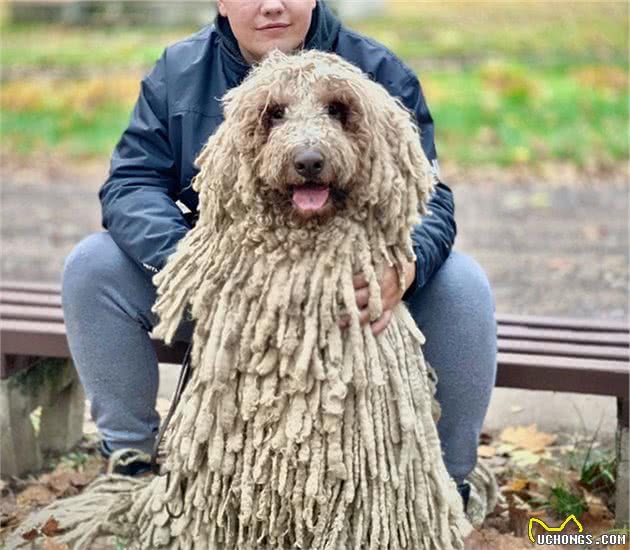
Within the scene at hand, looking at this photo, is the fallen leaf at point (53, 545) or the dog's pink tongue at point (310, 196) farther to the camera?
the fallen leaf at point (53, 545)

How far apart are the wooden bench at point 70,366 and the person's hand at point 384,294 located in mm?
720

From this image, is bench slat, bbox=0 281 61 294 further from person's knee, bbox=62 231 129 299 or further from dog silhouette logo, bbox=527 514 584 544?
dog silhouette logo, bbox=527 514 584 544

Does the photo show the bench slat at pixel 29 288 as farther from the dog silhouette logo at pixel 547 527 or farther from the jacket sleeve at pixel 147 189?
the dog silhouette logo at pixel 547 527

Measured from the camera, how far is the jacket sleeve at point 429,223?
258cm

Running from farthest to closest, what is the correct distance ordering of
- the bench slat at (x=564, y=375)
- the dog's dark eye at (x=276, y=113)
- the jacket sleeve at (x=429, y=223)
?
1. the bench slat at (x=564, y=375)
2. the jacket sleeve at (x=429, y=223)
3. the dog's dark eye at (x=276, y=113)

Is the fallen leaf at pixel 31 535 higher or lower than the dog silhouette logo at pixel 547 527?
lower

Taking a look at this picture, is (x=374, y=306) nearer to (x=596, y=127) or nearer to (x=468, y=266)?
(x=468, y=266)

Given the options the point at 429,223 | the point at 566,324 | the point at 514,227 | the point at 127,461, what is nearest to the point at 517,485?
the point at 566,324

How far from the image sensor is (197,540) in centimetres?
254

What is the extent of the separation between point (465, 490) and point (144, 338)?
893 mm

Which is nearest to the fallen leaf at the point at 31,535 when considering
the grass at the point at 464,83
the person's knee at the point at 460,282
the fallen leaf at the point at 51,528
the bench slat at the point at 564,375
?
the fallen leaf at the point at 51,528

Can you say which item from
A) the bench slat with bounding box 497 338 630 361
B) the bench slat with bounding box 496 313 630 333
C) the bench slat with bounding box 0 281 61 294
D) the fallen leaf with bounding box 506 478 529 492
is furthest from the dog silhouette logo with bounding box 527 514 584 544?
the bench slat with bounding box 0 281 61 294

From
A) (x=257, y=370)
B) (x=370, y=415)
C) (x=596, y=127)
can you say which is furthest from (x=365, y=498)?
(x=596, y=127)

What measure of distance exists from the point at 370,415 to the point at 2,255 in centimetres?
394
